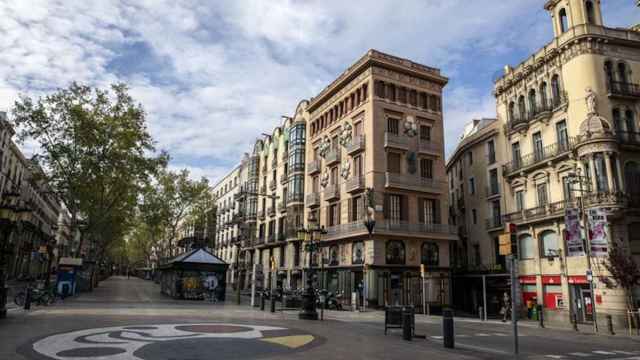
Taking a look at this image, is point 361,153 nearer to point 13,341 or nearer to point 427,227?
point 427,227

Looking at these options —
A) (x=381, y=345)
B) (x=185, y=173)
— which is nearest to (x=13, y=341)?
(x=381, y=345)

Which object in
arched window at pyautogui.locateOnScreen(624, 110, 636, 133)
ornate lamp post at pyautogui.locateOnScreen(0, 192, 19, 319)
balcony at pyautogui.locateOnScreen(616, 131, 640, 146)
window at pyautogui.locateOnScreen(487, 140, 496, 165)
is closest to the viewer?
ornate lamp post at pyautogui.locateOnScreen(0, 192, 19, 319)

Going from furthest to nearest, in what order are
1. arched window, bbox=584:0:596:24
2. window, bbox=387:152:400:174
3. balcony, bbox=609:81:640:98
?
window, bbox=387:152:400:174, arched window, bbox=584:0:596:24, balcony, bbox=609:81:640:98

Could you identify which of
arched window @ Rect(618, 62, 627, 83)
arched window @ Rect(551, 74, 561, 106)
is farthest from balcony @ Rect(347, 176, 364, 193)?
→ arched window @ Rect(618, 62, 627, 83)

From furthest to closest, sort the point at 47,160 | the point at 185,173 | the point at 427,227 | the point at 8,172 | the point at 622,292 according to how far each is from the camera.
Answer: the point at 185,173, the point at 8,172, the point at 427,227, the point at 47,160, the point at 622,292

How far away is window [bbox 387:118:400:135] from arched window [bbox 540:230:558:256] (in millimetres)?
13850

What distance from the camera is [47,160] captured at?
111ft

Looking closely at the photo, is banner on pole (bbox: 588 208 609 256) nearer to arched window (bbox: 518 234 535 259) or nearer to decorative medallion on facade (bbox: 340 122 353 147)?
arched window (bbox: 518 234 535 259)

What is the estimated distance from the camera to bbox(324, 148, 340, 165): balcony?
4069 centimetres

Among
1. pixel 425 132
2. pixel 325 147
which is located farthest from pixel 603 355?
pixel 325 147

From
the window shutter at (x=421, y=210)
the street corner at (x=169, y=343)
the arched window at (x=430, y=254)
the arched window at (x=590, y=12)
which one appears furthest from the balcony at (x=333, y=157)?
the street corner at (x=169, y=343)

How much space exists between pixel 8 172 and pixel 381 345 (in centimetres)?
5549

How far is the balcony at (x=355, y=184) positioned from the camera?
1412 inches

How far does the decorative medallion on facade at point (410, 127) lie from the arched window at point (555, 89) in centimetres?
1081
